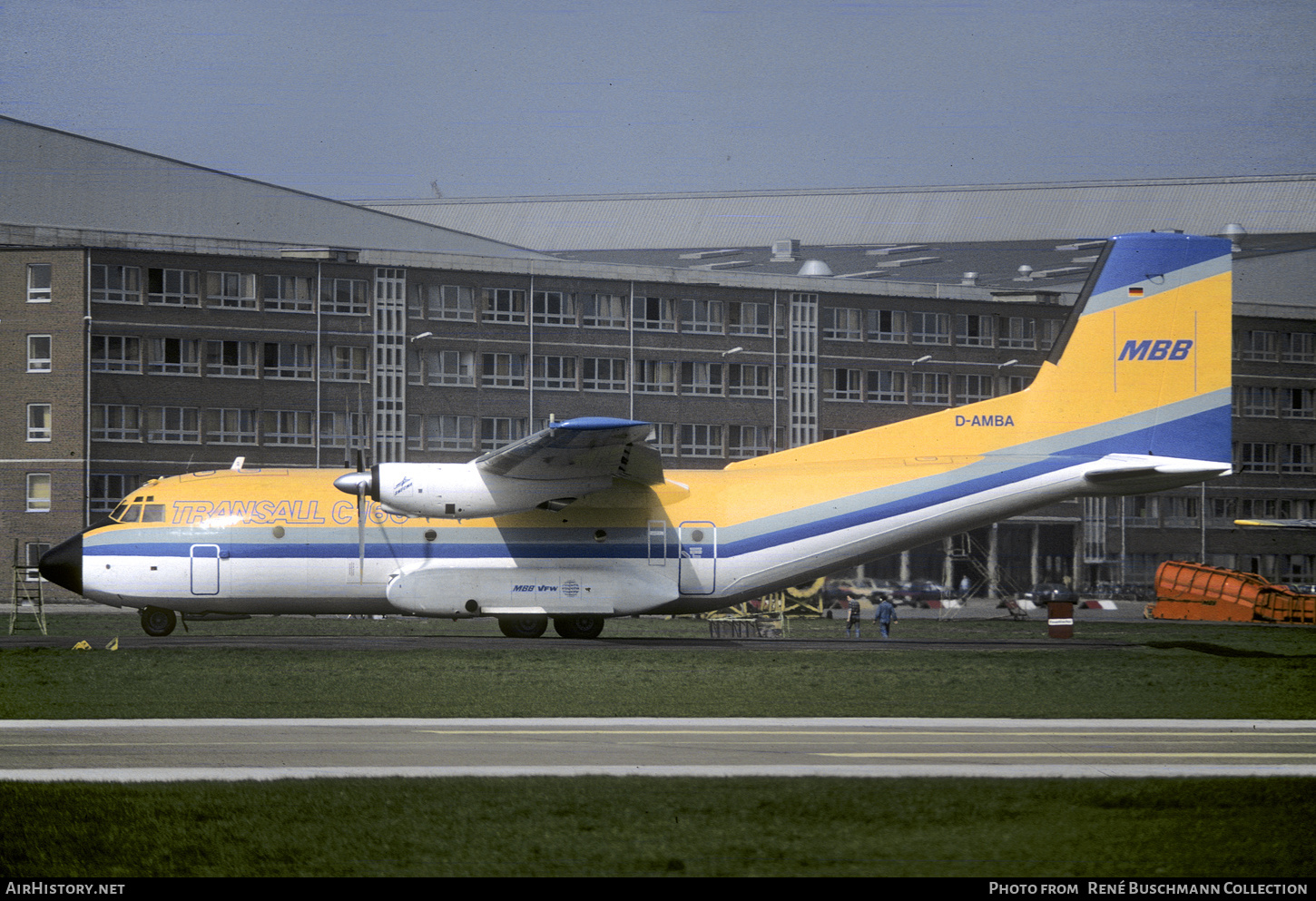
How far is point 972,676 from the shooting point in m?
25.2

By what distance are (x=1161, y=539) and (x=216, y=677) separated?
7213cm

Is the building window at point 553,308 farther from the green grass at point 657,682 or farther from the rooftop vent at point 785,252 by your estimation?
the green grass at point 657,682

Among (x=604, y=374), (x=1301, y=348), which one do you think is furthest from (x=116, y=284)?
(x=1301, y=348)

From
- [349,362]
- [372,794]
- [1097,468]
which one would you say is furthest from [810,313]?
[372,794]

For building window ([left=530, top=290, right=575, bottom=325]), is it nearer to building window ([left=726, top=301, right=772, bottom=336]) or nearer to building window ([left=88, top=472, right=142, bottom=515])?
building window ([left=726, top=301, right=772, bottom=336])

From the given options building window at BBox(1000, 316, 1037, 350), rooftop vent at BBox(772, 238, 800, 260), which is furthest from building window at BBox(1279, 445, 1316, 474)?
rooftop vent at BBox(772, 238, 800, 260)

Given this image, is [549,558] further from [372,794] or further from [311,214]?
[311,214]

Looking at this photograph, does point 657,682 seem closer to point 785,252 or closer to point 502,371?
point 502,371

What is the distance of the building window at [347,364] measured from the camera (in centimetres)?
6906

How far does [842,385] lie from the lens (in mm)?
77688

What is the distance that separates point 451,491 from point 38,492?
4458 centimetres

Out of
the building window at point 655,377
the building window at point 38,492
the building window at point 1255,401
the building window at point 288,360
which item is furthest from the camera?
the building window at point 1255,401

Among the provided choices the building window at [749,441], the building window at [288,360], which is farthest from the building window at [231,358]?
the building window at [749,441]

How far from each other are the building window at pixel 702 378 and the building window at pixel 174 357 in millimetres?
25052
